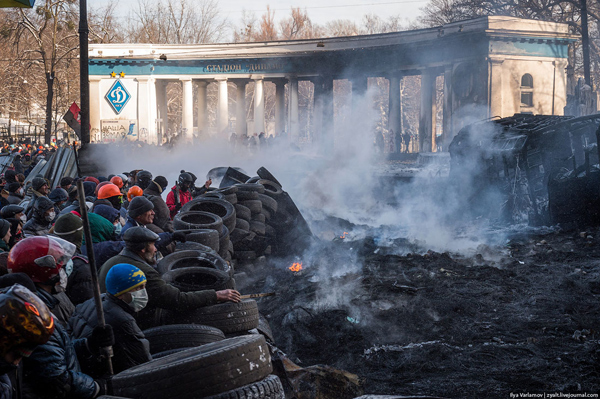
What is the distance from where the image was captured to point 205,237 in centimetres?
891

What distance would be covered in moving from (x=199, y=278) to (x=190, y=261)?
644mm

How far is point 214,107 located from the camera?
254 ft

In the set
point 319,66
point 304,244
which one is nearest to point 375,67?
point 319,66

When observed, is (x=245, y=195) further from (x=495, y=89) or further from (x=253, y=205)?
(x=495, y=89)

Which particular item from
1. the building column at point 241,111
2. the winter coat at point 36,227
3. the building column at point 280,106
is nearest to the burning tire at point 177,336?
the winter coat at point 36,227

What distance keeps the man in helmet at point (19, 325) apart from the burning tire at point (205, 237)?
6.22 m

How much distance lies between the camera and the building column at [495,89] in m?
30.3

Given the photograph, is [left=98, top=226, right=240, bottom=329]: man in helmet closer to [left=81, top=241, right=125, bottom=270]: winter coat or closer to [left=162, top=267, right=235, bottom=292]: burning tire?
[left=81, top=241, right=125, bottom=270]: winter coat

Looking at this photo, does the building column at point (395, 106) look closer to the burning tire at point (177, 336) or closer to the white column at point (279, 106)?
the white column at point (279, 106)

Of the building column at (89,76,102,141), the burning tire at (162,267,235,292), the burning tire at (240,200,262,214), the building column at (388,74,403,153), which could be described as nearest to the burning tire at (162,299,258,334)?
the burning tire at (162,267,235,292)

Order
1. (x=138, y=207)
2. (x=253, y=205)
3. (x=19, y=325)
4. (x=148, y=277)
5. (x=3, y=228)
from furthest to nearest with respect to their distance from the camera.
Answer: (x=253, y=205)
(x=138, y=207)
(x=3, y=228)
(x=148, y=277)
(x=19, y=325)

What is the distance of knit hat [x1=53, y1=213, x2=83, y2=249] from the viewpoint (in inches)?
211

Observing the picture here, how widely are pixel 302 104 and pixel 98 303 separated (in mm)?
71453

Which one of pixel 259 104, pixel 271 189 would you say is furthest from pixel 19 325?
pixel 259 104
